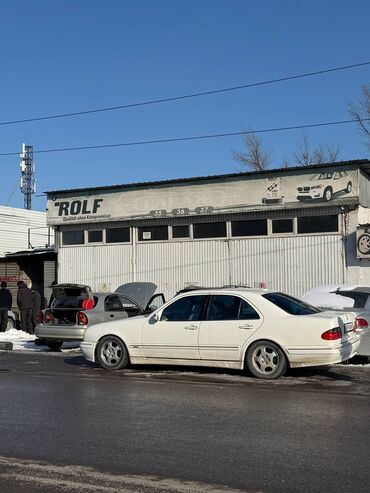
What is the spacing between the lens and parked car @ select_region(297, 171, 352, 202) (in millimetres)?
16656

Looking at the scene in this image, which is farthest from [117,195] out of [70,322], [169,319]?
[169,319]

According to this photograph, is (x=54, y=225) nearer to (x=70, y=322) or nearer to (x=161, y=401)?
(x=70, y=322)

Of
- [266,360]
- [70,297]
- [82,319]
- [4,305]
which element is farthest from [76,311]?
[4,305]

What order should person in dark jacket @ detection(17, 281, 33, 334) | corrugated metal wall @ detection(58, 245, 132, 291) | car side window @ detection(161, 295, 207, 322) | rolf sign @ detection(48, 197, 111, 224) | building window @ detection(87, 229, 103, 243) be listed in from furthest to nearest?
building window @ detection(87, 229, 103, 243)
rolf sign @ detection(48, 197, 111, 224)
corrugated metal wall @ detection(58, 245, 132, 291)
person in dark jacket @ detection(17, 281, 33, 334)
car side window @ detection(161, 295, 207, 322)

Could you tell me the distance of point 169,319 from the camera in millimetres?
10711

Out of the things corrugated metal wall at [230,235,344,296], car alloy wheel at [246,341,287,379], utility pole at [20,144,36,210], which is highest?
utility pole at [20,144,36,210]

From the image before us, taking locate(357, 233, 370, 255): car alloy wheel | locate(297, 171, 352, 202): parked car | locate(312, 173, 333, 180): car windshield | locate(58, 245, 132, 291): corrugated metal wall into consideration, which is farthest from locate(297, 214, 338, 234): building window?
locate(58, 245, 132, 291): corrugated metal wall

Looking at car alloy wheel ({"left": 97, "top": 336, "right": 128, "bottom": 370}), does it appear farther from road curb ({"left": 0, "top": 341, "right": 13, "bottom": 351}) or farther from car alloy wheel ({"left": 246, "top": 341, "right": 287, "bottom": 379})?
road curb ({"left": 0, "top": 341, "right": 13, "bottom": 351})

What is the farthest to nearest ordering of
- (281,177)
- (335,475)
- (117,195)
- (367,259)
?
(117,195)
(281,177)
(367,259)
(335,475)

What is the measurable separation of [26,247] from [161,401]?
26377mm

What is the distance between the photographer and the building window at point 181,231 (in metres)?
19.0

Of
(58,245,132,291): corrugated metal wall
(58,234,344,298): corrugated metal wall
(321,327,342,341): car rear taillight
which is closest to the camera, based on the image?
(321,327,342,341): car rear taillight

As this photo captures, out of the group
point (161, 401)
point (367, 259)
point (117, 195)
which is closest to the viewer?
point (161, 401)

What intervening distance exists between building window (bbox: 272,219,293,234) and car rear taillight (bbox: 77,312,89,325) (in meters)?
6.48
